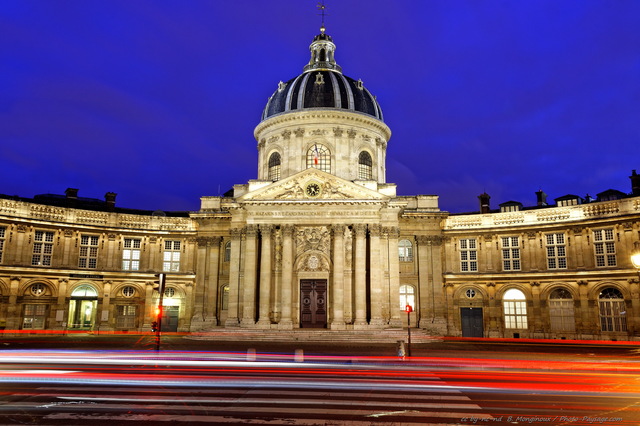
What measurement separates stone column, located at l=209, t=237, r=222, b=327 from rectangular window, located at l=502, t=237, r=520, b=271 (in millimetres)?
25444

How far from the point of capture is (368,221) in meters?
38.8

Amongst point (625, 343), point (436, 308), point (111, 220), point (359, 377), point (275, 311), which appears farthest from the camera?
point (111, 220)

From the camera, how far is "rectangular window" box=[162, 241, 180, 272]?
1820 inches

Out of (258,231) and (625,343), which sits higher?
(258,231)

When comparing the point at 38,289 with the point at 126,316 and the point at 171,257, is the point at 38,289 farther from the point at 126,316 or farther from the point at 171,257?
the point at 171,257

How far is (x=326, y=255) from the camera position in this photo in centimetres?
3900

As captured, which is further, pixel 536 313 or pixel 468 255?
pixel 468 255

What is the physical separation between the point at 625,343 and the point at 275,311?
2569 centimetres

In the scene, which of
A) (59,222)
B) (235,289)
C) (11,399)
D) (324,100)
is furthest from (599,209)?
(59,222)

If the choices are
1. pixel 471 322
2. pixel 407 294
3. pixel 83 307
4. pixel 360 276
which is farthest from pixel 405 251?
pixel 83 307

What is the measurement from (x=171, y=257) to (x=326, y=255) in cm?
1635

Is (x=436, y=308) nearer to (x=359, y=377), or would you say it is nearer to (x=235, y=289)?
(x=235, y=289)

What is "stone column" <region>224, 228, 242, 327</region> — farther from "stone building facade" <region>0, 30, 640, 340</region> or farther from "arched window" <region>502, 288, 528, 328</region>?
"arched window" <region>502, 288, 528, 328</region>

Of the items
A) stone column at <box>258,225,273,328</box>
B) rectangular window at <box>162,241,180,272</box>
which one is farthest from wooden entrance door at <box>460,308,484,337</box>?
rectangular window at <box>162,241,180,272</box>
